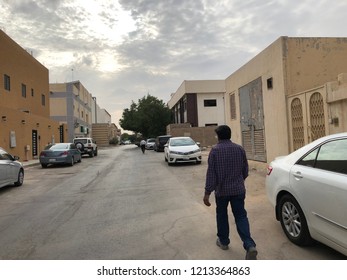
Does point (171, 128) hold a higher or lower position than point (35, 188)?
higher

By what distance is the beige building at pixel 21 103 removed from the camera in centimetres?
2297

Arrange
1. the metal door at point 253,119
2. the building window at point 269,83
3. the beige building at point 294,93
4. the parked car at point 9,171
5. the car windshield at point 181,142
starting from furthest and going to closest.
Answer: the car windshield at point 181,142 < the metal door at point 253,119 < the building window at point 269,83 < the parked car at point 9,171 < the beige building at point 294,93

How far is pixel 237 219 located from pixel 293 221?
920 millimetres

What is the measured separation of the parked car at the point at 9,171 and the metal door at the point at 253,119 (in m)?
9.38

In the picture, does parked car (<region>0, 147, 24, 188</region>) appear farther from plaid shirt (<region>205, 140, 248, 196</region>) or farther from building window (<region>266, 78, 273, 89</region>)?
building window (<region>266, 78, 273, 89</region>)

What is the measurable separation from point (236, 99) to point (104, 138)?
69953 mm

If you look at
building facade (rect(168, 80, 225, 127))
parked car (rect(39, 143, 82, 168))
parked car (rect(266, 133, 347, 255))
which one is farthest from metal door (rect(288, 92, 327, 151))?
building facade (rect(168, 80, 225, 127))

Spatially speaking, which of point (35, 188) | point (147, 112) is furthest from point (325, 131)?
point (147, 112)

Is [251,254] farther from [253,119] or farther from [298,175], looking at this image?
[253,119]

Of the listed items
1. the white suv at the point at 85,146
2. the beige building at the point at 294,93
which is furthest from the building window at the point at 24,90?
the beige building at the point at 294,93

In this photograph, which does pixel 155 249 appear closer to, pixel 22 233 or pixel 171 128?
pixel 22 233

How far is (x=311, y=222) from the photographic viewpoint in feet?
15.0

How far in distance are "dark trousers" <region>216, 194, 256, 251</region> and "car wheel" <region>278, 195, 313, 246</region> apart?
746mm

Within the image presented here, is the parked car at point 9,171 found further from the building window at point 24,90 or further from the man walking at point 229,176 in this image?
the building window at point 24,90
